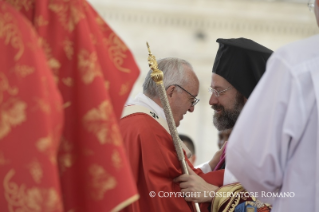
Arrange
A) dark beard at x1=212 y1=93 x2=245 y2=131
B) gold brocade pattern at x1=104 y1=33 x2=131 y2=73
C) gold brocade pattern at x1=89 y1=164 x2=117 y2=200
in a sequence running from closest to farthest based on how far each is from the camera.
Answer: gold brocade pattern at x1=89 y1=164 x2=117 y2=200 < gold brocade pattern at x1=104 y1=33 x2=131 y2=73 < dark beard at x1=212 y1=93 x2=245 y2=131

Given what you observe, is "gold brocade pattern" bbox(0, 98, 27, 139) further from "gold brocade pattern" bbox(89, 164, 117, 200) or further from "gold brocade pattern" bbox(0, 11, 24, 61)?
"gold brocade pattern" bbox(89, 164, 117, 200)

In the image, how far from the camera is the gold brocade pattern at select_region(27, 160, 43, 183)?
73.8 inches

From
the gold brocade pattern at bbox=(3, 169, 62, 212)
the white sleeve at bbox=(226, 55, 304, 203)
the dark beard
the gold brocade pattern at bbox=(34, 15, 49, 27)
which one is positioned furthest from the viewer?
the dark beard

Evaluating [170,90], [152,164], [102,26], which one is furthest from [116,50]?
[170,90]

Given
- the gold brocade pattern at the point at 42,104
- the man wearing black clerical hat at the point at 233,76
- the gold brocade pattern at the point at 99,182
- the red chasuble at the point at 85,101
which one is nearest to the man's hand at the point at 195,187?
the man wearing black clerical hat at the point at 233,76

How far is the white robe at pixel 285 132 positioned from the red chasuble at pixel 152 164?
96 centimetres

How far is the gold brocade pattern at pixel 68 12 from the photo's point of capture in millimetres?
2148

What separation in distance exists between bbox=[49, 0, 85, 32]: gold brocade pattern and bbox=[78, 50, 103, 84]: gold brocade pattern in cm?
11

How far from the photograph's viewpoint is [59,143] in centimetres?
210

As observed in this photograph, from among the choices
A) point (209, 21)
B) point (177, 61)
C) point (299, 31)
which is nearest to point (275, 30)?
point (299, 31)

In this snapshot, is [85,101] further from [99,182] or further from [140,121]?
[140,121]

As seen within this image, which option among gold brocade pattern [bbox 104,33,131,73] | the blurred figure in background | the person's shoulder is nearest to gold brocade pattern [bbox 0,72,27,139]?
gold brocade pattern [bbox 104,33,131,73]

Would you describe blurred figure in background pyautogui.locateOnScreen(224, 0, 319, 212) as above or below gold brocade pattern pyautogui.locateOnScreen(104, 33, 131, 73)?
below

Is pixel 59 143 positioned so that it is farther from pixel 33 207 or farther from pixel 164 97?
pixel 164 97
